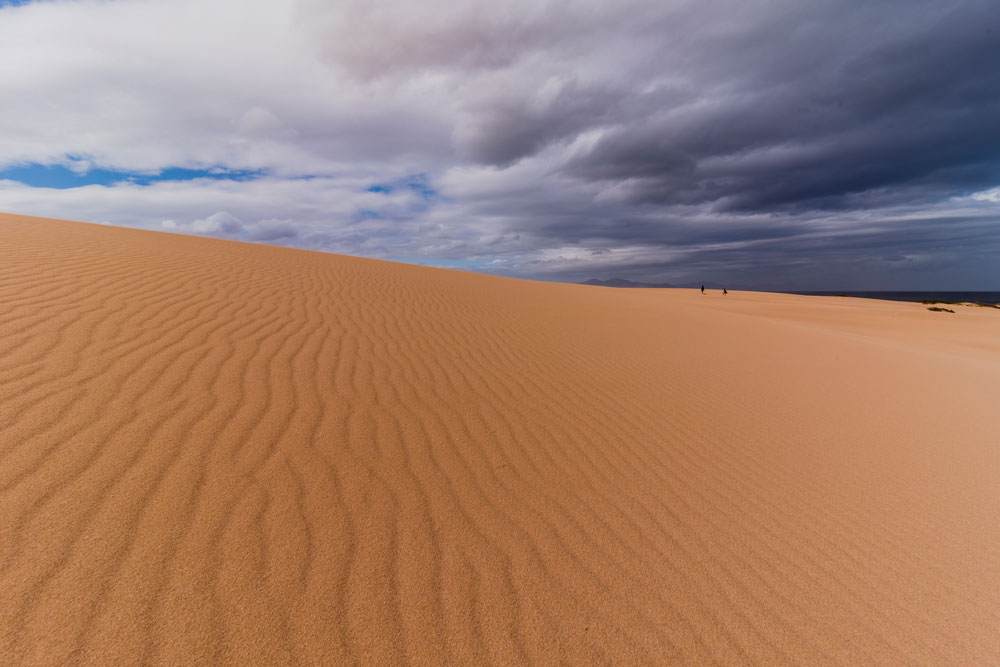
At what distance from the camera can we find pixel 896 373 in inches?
291

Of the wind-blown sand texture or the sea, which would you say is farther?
the sea

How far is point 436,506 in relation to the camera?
9.48ft

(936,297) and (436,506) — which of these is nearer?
(436,506)

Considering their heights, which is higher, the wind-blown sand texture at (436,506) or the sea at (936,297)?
the wind-blown sand texture at (436,506)

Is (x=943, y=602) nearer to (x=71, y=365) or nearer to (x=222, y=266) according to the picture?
(x=71, y=365)

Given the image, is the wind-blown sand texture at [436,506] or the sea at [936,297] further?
the sea at [936,297]

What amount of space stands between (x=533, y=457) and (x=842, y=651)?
6.99ft

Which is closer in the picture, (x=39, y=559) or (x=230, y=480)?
(x=39, y=559)

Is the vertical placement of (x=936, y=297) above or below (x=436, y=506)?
below

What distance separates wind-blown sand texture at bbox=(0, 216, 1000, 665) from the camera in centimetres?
206

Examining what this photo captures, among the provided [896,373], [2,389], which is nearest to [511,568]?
[2,389]

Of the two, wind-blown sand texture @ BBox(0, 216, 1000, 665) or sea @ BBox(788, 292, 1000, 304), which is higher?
wind-blown sand texture @ BBox(0, 216, 1000, 665)

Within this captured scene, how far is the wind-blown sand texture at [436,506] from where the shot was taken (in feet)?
6.77

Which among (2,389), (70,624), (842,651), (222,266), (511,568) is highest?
(222,266)
